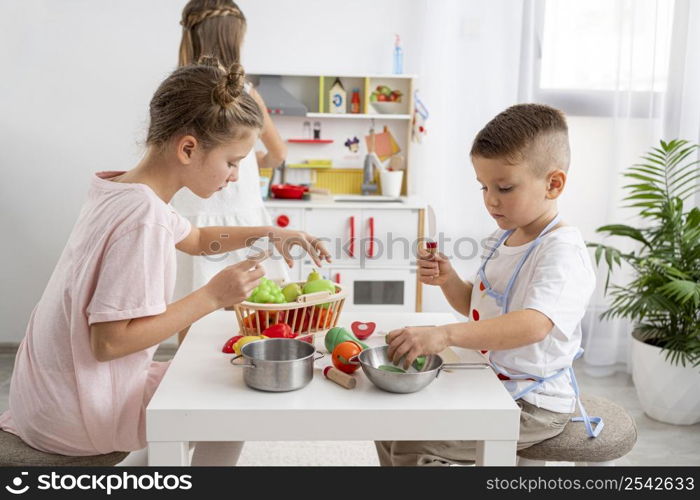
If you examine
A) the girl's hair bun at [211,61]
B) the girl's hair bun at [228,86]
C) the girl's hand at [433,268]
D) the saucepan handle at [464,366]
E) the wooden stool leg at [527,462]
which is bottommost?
the wooden stool leg at [527,462]

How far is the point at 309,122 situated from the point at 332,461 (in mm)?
1954

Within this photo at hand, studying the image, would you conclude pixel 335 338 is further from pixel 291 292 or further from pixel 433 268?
pixel 433 268

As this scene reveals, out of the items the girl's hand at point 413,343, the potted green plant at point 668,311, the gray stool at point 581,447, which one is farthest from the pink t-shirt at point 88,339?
the potted green plant at point 668,311

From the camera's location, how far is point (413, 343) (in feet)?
4.41

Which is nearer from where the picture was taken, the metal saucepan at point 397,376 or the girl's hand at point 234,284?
the metal saucepan at point 397,376

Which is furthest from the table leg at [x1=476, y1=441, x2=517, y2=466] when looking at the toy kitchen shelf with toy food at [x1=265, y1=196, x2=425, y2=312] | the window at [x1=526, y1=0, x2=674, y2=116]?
the window at [x1=526, y1=0, x2=674, y2=116]

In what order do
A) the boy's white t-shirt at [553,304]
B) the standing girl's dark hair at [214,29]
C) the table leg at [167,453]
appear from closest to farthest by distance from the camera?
the table leg at [167,453], the boy's white t-shirt at [553,304], the standing girl's dark hair at [214,29]

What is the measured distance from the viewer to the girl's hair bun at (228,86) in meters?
1.48

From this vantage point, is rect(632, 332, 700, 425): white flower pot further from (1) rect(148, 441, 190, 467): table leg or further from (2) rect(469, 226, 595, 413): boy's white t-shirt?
(1) rect(148, 441, 190, 467): table leg

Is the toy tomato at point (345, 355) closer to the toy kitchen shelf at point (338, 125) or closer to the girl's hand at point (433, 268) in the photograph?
the girl's hand at point (433, 268)

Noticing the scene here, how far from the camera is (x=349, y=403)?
123cm

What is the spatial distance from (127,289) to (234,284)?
0.66ft

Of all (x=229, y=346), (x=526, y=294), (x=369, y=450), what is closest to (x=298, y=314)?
(x=229, y=346)
